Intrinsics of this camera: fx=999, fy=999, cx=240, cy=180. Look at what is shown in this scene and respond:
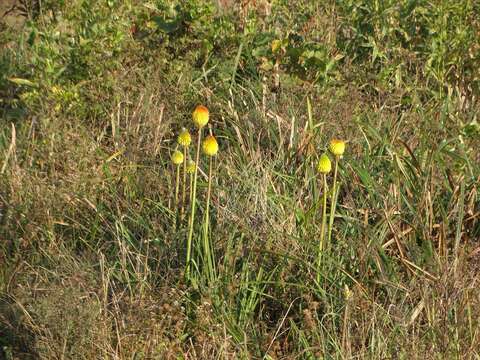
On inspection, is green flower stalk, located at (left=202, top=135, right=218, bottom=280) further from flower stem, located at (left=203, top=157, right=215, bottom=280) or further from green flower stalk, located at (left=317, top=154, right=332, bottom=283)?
green flower stalk, located at (left=317, top=154, right=332, bottom=283)

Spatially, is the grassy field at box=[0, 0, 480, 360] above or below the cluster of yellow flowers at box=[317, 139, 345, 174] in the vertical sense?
below

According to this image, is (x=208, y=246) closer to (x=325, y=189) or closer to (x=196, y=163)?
(x=196, y=163)

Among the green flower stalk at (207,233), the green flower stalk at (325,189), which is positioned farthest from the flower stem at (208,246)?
the green flower stalk at (325,189)

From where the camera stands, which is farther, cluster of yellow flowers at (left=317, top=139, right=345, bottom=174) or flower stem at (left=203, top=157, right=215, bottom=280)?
flower stem at (left=203, top=157, right=215, bottom=280)

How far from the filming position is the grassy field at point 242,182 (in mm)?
3354

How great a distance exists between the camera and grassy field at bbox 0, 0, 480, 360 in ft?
11.0

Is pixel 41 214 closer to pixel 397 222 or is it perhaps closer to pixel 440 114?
pixel 397 222

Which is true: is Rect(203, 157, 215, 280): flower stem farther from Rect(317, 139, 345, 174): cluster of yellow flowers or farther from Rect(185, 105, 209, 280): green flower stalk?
Rect(317, 139, 345, 174): cluster of yellow flowers

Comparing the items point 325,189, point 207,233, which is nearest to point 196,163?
point 207,233

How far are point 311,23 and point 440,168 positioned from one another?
1.80 m

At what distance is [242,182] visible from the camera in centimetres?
398

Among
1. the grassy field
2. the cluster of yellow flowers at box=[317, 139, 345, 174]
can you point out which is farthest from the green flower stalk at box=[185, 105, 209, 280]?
the cluster of yellow flowers at box=[317, 139, 345, 174]

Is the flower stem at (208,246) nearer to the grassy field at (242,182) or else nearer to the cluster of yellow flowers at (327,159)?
the grassy field at (242,182)

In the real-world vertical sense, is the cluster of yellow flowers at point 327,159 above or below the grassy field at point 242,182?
above
